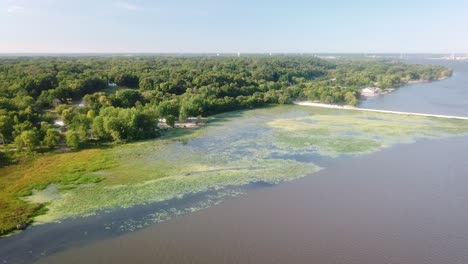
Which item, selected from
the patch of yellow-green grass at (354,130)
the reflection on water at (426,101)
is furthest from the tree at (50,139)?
the reflection on water at (426,101)

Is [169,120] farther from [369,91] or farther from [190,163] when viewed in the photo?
[369,91]

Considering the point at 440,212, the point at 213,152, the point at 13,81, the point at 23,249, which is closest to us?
the point at 23,249

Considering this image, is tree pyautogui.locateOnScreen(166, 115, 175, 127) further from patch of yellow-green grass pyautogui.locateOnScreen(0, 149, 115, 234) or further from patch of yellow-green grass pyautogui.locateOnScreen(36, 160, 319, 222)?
patch of yellow-green grass pyautogui.locateOnScreen(36, 160, 319, 222)

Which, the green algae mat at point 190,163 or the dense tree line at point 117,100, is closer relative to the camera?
the green algae mat at point 190,163

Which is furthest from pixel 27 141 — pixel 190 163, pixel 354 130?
pixel 354 130

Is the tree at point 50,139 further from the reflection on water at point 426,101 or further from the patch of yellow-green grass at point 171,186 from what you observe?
the reflection on water at point 426,101

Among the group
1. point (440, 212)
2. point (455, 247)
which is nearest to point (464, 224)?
point (440, 212)

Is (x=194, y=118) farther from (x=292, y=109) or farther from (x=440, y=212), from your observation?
(x=440, y=212)

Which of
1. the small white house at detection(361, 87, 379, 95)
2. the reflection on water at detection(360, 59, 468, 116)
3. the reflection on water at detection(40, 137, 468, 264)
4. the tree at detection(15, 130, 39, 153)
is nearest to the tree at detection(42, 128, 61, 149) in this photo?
the tree at detection(15, 130, 39, 153)
